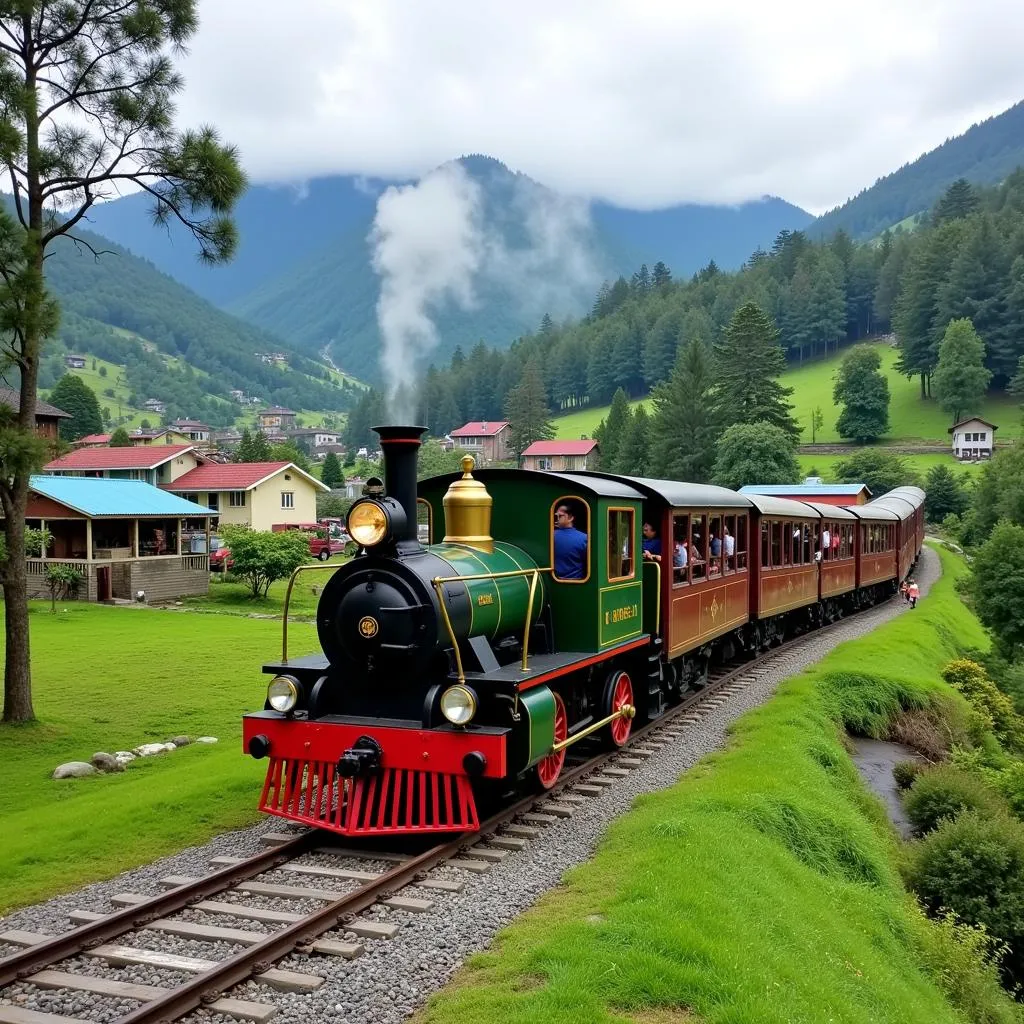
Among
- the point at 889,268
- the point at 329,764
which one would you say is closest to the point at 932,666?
the point at 329,764

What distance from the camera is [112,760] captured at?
11938 millimetres

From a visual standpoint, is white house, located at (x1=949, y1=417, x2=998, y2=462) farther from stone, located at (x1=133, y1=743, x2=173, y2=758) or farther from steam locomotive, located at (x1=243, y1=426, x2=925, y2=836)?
stone, located at (x1=133, y1=743, x2=173, y2=758)

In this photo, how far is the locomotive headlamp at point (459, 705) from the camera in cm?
765

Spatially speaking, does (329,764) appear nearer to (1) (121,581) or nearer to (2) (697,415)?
(1) (121,581)

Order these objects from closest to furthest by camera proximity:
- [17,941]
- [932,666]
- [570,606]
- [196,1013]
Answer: [196,1013] < [17,941] < [570,606] < [932,666]

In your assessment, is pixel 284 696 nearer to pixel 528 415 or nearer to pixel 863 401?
pixel 863 401

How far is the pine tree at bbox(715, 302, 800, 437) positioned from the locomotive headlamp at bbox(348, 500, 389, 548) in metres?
61.4

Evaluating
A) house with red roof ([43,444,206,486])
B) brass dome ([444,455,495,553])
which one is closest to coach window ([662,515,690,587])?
brass dome ([444,455,495,553])

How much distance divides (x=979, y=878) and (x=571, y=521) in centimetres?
619

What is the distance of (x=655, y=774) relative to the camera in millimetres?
10164

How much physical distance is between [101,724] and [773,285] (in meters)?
115

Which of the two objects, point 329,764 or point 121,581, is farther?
point 121,581

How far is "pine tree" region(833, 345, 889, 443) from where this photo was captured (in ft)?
277

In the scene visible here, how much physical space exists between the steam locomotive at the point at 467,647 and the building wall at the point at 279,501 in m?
39.3
